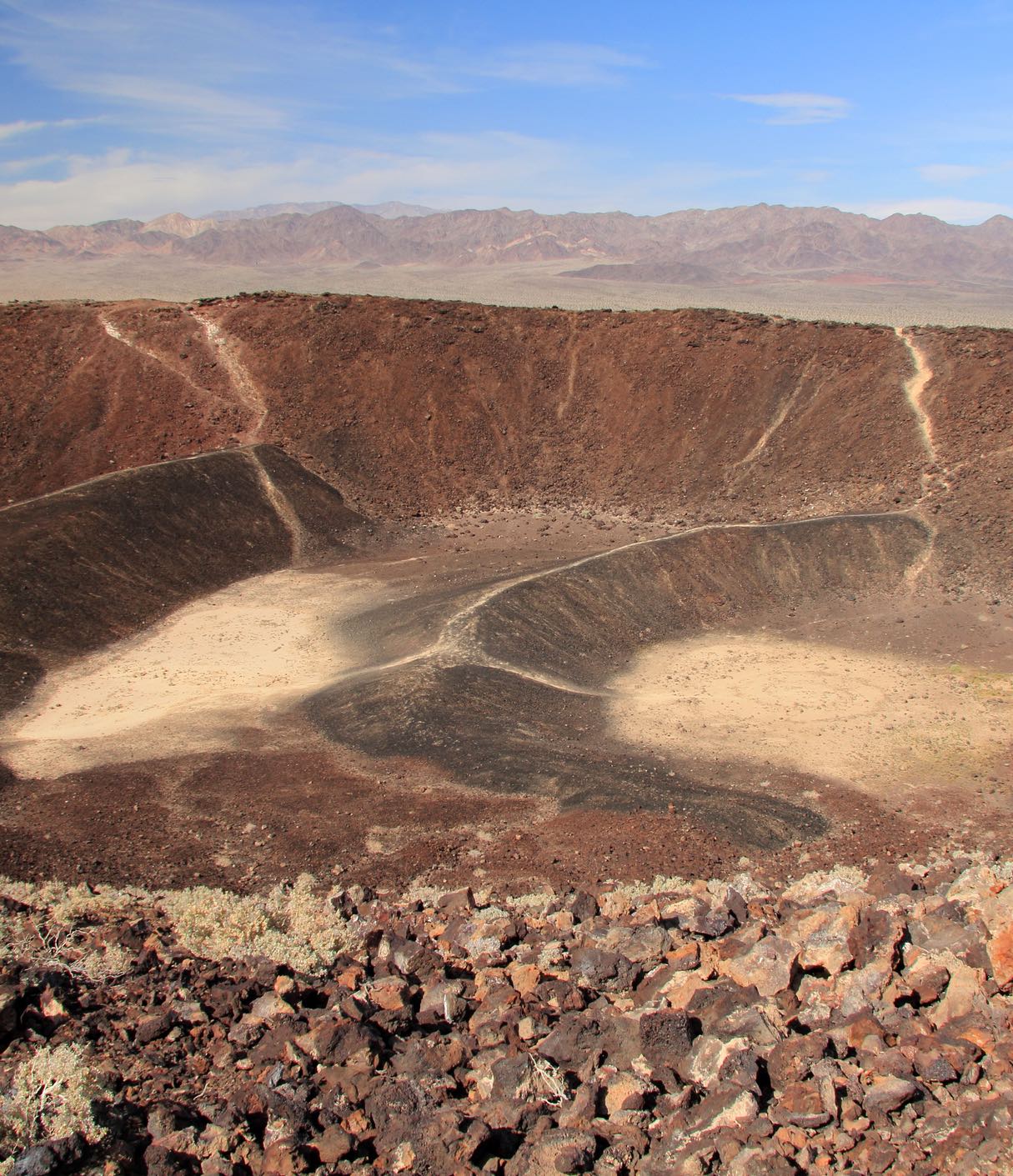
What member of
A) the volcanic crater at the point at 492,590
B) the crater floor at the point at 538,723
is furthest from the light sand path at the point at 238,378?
the crater floor at the point at 538,723

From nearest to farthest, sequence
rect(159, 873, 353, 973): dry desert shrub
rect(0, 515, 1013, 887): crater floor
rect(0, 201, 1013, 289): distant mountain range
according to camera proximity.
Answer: rect(159, 873, 353, 973): dry desert shrub < rect(0, 515, 1013, 887): crater floor < rect(0, 201, 1013, 289): distant mountain range

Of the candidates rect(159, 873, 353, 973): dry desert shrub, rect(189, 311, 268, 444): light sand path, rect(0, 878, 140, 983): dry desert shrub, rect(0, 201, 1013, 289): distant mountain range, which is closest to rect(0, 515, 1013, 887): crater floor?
rect(0, 878, 140, 983): dry desert shrub

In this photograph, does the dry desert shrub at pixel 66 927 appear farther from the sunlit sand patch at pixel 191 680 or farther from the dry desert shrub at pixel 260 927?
the sunlit sand patch at pixel 191 680

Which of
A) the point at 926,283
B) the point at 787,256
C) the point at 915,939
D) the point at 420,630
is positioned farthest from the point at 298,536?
the point at 787,256

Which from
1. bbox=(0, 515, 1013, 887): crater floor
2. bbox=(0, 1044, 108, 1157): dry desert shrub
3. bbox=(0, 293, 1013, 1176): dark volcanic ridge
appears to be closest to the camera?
bbox=(0, 1044, 108, 1157): dry desert shrub

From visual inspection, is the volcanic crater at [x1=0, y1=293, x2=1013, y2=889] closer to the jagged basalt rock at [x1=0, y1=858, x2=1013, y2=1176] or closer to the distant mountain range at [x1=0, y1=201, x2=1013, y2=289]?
the jagged basalt rock at [x1=0, y1=858, x2=1013, y2=1176]

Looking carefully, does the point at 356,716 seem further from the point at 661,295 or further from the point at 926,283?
the point at 926,283
